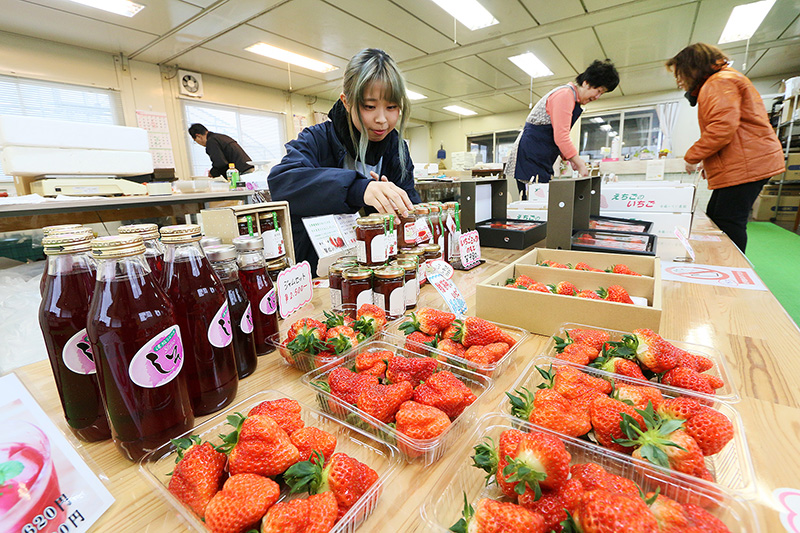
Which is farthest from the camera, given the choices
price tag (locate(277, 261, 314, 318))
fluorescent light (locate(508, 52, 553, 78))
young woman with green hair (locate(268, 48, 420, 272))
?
fluorescent light (locate(508, 52, 553, 78))

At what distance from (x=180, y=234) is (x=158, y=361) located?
0.20 m

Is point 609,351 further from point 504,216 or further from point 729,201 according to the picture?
point 729,201

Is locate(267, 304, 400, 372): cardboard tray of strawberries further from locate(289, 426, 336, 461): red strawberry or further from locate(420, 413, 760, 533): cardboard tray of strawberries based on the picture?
locate(420, 413, 760, 533): cardboard tray of strawberries

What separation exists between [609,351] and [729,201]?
8.48 ft

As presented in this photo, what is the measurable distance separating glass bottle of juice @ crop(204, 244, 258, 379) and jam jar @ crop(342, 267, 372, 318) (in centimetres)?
28

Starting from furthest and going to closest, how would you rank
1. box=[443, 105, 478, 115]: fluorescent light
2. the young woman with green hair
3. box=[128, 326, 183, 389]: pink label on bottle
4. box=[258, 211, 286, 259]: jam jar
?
1. box=[443, 105, 478, 115]: fluorescent light
2. the young woman with green hair
3. box=[258, 211, 286, 259]: jam jar
4. box=[128, 326, 183, 389]: pink label on bottle

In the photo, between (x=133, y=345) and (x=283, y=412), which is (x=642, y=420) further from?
(x=133, y=345)

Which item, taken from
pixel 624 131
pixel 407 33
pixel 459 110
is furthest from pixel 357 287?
pixel 624 131

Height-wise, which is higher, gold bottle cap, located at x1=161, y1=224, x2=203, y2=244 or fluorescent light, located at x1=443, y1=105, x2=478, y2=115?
fluorescent light, located at x1=443, y1=105, x2=478, y2=115

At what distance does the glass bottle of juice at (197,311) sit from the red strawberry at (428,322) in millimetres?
391

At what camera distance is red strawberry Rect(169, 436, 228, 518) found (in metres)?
0.46

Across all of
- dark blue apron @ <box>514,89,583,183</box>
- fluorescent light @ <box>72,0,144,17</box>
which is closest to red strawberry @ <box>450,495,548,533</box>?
dark blue apron @ <box>514,89,583,183</box>

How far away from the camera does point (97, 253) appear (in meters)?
0.45

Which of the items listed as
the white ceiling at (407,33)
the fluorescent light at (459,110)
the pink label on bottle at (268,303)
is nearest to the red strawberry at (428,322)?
the pink label on bottle at (268,303)
